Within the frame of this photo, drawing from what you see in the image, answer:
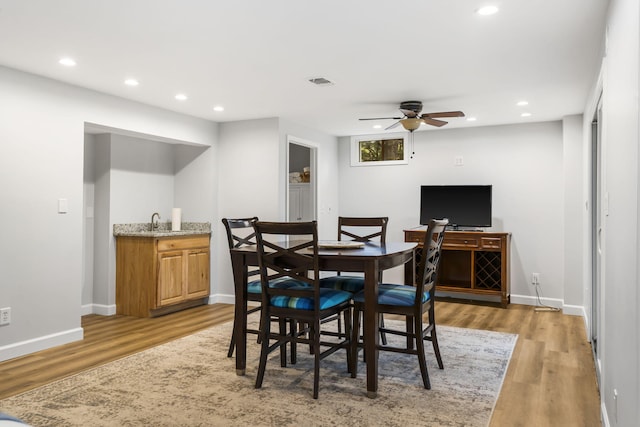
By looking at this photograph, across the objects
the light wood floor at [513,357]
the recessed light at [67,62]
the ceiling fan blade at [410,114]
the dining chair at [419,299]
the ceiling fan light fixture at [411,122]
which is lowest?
the light wood floor at [513,357]

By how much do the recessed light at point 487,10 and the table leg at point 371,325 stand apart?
155cm

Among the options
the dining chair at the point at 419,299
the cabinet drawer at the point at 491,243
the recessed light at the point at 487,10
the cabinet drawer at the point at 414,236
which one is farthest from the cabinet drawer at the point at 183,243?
the recessed light at the point at 487,10

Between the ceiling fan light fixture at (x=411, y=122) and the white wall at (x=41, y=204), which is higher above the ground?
the ceiling fan light fixture at (x=411, y=122)

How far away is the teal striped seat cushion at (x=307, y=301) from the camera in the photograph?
2.97 m

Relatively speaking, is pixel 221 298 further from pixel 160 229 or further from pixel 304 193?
pixel 304 193

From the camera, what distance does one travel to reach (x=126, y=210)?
18.2 feet

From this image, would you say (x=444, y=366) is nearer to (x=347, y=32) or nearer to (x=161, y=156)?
(x=347, y=32)

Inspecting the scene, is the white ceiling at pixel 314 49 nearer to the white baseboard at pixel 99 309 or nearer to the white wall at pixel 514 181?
the white wall at pixel 514 181

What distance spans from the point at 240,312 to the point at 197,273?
103 inches

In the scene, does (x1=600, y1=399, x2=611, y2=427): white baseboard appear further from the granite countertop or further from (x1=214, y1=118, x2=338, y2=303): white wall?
the granite countertop

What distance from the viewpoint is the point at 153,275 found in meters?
5.13

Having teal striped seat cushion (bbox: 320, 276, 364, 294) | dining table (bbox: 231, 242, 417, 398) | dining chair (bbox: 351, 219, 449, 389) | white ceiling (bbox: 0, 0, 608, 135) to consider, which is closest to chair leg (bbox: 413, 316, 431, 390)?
dining chair (bbox: 351, 219, 449, 389)

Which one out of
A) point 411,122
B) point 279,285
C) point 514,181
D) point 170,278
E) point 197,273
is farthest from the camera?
point 514,181

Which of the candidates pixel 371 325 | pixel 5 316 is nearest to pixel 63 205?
pixel 5 316
